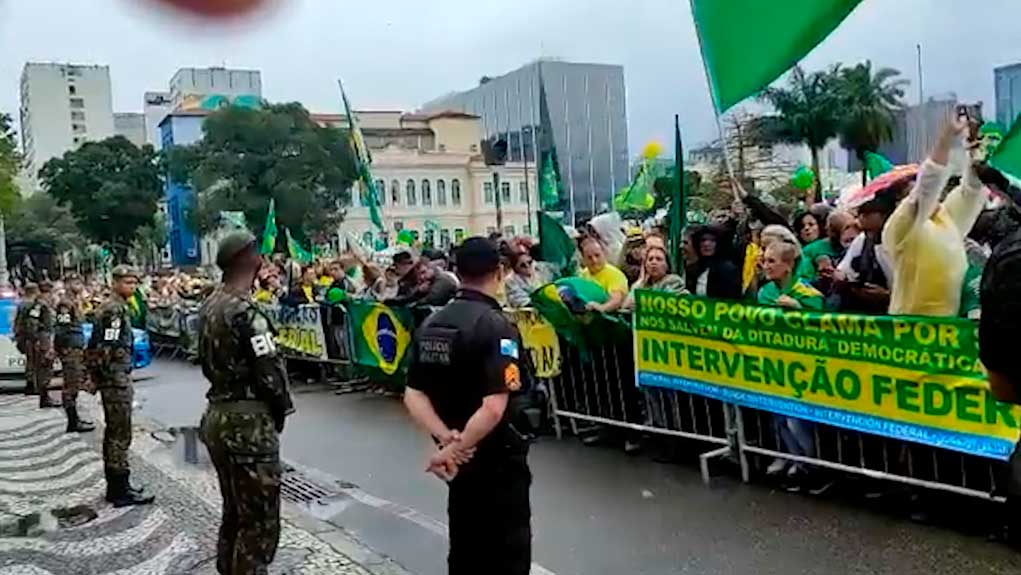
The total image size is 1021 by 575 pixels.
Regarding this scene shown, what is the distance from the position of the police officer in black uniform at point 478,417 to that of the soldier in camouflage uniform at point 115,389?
4.42 m

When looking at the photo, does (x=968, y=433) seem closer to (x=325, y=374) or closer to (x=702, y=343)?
(x=702, y=343)

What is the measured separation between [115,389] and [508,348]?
15.7 ft

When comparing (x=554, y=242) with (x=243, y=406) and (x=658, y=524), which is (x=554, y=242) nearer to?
(x=658, y=524)

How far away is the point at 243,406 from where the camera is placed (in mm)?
4793

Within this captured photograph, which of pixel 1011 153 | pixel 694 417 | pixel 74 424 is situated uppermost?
pixel 1011 153

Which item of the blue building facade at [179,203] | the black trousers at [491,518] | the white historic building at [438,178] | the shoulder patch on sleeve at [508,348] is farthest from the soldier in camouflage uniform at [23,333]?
the white historic building at [438,178]

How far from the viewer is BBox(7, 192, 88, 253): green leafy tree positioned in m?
81.1

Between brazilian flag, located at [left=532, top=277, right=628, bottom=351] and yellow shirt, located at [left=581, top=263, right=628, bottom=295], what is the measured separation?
122mm

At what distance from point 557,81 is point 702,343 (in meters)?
66.6

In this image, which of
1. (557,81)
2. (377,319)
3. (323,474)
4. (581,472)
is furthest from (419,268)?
(557,81)

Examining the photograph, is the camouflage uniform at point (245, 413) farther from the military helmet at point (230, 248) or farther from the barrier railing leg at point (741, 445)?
the barrier railing leg at point (741, 445)

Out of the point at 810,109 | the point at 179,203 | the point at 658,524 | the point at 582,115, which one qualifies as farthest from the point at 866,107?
the point at 179,203

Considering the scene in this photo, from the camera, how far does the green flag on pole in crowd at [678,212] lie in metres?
8.18

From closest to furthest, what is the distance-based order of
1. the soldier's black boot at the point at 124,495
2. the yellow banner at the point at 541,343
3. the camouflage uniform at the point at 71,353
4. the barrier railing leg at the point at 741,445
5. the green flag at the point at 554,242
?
1. the barrier railing leg at the point at 741,445
2. the soldier's black boot at the point at 124,495
3. the yellow banner at the point at 541,343
4. the green flag at the point at 554,242
5. the camouflage uniform at the point at 71,353
